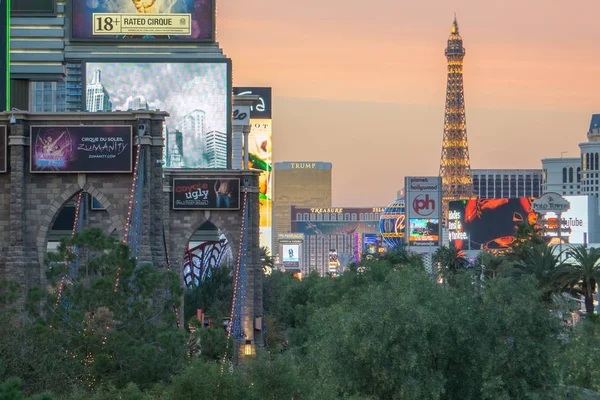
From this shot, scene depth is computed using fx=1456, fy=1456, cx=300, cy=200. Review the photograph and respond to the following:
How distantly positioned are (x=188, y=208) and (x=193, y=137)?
14774 millimetres

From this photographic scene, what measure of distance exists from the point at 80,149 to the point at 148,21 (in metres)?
48.3

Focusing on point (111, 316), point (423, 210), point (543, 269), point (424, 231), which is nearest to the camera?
point (111, 316)

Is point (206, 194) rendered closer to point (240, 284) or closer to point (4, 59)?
point (240, 284)

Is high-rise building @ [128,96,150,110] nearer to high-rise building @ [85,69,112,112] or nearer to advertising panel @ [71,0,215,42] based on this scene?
high-rise building @ [85,69,112,112]

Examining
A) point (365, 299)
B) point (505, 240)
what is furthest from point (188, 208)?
point (505, 240)

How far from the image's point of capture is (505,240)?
647 feet

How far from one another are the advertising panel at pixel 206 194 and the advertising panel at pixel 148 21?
1768 cm

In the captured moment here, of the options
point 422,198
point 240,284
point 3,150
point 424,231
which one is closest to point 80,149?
point 3,150

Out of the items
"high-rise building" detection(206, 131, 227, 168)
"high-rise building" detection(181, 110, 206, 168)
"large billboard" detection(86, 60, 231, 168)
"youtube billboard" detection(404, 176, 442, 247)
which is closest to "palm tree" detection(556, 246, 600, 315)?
"large billboard" detection(86, 60, 231, 168)

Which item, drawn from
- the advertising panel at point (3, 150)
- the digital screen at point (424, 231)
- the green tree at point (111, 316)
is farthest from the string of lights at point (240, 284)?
the digital screen at point (424, 231)

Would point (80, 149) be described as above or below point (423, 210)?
below

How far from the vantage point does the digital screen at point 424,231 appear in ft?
622

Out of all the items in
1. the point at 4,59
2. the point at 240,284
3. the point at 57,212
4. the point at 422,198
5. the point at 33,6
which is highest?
the point at 33,6

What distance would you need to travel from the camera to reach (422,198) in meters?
190
